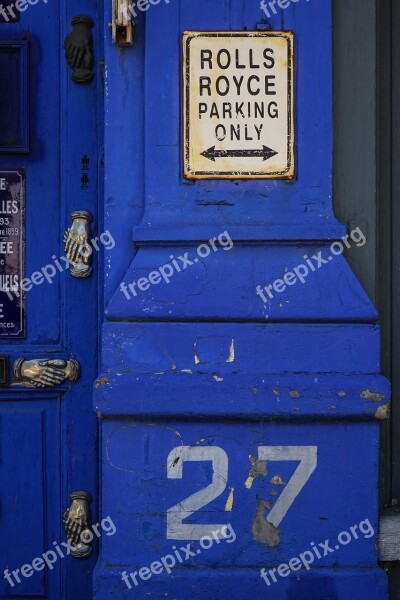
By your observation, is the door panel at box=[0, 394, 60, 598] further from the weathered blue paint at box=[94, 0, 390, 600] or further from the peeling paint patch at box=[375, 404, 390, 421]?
the peeling paint patch at box=[375, 404, 390, 421]

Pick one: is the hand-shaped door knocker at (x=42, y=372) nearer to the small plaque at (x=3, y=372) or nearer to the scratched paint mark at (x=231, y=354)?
the small plaque at (x=3, y=372)

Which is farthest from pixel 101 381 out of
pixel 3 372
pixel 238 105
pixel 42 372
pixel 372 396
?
pixel 238 105

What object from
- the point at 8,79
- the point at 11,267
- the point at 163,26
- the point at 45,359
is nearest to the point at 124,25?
the point at 163,26

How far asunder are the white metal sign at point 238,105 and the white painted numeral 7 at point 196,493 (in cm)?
109

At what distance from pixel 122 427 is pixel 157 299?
518mm

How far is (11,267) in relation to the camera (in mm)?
3150

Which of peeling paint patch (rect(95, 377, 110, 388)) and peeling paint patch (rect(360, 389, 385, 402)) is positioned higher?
peeling paint patch (rect(95, 377, 110, 388))

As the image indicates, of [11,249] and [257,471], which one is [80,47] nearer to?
[11,249]

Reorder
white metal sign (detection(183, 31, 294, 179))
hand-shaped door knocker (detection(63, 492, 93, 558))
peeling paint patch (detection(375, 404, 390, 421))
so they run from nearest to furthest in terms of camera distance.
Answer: peeling paint patch (detection(375, 404, 390, 421))
white metal sign (detection(183, 31, 294, 179))
hand-shaped door knocker (detection(63, 492, 93, 558))

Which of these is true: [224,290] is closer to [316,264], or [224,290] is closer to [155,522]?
[316,264]

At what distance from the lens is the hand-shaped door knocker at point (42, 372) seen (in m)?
3.11

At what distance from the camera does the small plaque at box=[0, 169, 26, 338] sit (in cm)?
314

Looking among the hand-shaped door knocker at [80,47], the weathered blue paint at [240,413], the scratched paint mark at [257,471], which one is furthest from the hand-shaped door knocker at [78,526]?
the hand-shaped door knocker at [80,47]

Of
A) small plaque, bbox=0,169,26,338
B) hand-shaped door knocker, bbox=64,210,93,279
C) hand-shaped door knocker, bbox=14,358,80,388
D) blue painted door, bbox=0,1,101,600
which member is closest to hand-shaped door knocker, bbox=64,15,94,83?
blue painted door, bbox=0,1,101,600
